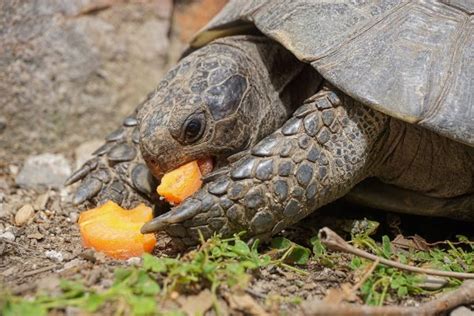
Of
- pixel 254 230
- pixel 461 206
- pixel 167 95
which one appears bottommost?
pixel 461 206

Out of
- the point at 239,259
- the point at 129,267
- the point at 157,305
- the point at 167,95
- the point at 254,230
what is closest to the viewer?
the point at 157,305

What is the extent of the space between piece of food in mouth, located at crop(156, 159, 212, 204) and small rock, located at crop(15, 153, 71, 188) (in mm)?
1235

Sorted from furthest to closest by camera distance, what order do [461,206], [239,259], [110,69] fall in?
[110,69] → [461,206] → [239,259]

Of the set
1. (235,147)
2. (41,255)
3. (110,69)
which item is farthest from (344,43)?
(110,69)

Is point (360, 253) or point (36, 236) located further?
point (36, 236)

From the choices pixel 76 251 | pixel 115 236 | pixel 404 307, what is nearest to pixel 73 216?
pixel 76 251

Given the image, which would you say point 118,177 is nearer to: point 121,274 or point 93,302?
point 121,274

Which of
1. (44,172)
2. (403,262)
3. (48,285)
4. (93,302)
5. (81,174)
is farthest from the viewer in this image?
(44,172)

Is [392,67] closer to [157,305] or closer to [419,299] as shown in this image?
[419,299]

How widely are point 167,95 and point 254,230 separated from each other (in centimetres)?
76

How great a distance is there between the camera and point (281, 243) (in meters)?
3.13

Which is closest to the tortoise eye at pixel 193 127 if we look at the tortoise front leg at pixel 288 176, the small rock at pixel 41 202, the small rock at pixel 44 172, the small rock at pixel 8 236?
the tortoise front leg at pixel 288 176

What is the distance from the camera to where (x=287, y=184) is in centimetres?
299

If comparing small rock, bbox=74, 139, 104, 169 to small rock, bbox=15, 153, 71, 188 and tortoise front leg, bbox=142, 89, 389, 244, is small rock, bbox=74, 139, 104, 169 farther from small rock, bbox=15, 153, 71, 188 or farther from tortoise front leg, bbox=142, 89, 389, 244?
tortoise front leg, bbox=142, 89, 389, 244
